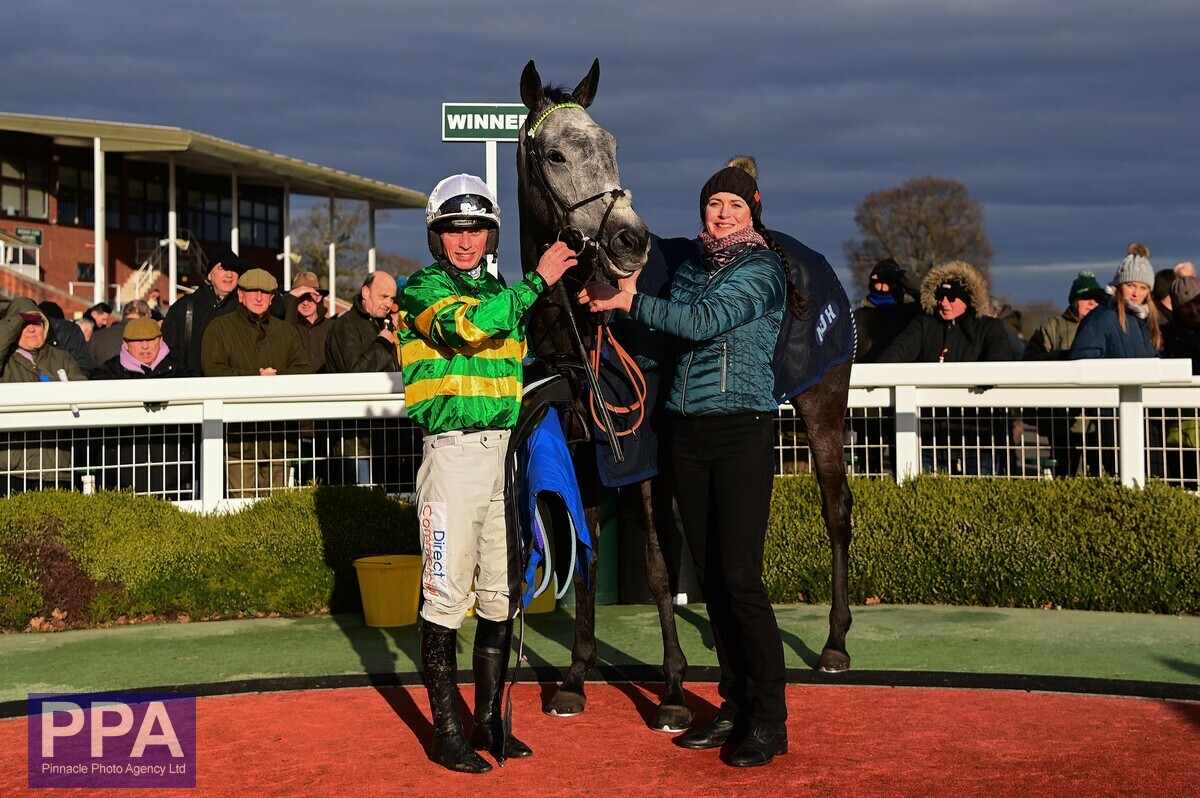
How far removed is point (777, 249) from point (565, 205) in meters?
0.93

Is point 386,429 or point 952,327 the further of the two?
point 952,327

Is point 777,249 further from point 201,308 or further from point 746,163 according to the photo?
point 201,308

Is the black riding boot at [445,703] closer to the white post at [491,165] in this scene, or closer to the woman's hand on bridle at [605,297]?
the woman's hand on bridle at [605,297]

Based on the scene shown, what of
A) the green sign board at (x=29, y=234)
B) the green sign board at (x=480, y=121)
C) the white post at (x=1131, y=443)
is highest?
the green sign board at (x=29, y=234)

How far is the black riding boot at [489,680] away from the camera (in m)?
4.45

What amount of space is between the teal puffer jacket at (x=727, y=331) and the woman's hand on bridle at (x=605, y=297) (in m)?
0.03

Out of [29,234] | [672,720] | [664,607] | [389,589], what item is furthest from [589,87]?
[29,234]

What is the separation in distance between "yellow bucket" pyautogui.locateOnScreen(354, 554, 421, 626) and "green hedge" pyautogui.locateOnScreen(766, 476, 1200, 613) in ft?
6.67

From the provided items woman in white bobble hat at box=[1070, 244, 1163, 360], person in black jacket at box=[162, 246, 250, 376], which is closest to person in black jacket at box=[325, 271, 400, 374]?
person in black jacket at box=[162, 246, 250, 376]

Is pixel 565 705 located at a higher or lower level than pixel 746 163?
lower

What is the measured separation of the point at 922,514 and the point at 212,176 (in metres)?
30.8

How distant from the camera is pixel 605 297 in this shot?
4.40 m

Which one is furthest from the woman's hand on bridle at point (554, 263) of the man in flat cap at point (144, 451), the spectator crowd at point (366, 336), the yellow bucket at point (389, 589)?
the man in flat cap at point (144, 451)

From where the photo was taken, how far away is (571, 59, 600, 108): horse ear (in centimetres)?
515
